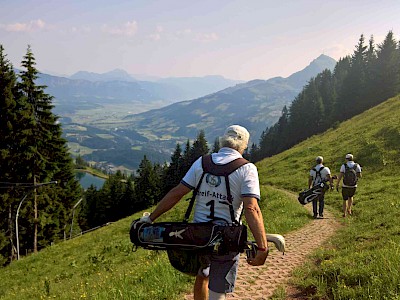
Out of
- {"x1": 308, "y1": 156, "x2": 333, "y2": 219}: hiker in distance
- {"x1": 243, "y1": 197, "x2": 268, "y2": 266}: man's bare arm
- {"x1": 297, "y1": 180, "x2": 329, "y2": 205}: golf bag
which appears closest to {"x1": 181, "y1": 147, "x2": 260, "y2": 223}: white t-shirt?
{"x1": 243, "y1": 197, "x2": 268, "y2": 266}: man's bare arm

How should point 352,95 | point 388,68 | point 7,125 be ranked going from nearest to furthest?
point 7,125, point 388,68, point 352,95

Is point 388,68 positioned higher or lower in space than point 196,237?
higher

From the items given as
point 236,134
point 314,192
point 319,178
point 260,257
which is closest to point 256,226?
point 260,257

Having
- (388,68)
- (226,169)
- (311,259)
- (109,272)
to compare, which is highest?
(388,68)

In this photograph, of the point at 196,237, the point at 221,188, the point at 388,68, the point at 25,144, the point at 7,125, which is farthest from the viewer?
the point at 388,68

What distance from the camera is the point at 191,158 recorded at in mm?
80125

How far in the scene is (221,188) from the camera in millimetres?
4453

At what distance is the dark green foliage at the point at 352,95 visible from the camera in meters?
70.6

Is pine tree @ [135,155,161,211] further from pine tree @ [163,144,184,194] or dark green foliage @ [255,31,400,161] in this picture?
dark green foliage @ [255,31,400,161]

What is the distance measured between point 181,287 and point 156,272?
3.09 feet

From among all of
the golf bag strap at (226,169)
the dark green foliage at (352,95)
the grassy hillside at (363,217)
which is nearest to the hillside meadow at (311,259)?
the grassy hillside at (363,217)

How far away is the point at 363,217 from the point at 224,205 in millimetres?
12683

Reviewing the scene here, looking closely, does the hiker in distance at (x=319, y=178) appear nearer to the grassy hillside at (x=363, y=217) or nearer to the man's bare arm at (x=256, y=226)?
the grassy hillside at (x=363, y=217)

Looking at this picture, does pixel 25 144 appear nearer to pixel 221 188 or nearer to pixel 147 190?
pixel 221 188
